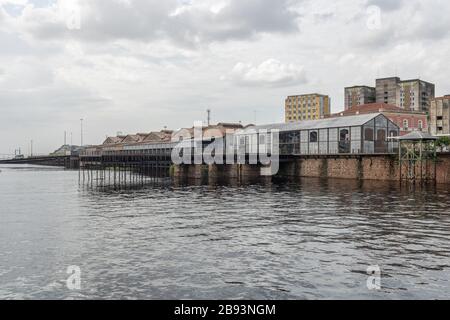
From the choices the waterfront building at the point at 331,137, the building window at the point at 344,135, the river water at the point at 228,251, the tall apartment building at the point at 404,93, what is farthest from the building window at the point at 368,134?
the tall apartment building at the point at 404,93

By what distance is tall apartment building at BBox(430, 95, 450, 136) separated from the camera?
11744cm

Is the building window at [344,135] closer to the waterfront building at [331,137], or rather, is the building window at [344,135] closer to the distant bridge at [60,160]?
the waterfront building at [331,137]

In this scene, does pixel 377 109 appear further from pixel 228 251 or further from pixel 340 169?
pixel 228 251

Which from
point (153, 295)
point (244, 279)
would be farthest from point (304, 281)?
point (153, 295)

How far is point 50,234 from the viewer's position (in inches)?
939

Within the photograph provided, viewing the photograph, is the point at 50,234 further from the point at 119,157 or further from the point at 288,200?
the point at 119,157

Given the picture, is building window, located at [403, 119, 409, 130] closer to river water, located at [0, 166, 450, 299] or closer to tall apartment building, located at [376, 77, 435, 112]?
river water, located at [0, 166, 450, 299]

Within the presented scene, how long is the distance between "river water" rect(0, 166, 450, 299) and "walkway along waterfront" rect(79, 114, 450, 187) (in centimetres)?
2463

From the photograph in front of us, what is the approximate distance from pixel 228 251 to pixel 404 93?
196735 mm

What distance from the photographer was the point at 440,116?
119000 millimetres

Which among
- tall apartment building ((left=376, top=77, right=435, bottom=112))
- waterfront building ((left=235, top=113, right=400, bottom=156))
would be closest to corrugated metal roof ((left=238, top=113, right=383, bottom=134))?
waterfront building ((left=235, top=113, right=400, bottom=156))

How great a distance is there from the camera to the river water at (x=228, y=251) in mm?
14211

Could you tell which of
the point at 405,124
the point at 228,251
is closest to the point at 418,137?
the point at 228,251
